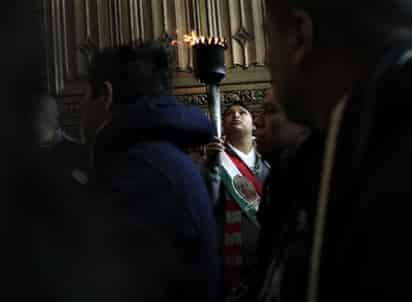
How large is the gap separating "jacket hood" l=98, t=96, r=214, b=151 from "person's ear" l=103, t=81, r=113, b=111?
0.07 ft

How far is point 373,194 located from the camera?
1.88 ft

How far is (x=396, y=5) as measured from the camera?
2.27 feet

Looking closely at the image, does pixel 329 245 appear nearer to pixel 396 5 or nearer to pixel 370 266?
pixel 370 266

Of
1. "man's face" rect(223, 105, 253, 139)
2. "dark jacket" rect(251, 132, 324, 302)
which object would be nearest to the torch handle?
"man's face" rect(223, 105, 253, 139)

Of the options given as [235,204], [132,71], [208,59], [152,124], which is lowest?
[235,204]

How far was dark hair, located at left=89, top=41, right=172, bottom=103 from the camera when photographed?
1.41 m

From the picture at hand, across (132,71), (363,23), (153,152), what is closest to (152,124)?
(153,152)

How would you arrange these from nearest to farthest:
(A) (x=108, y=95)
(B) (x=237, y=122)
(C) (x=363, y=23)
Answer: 1. (C) (x=363, y=23)
2. (A) (x=108, y=95)
3. (B) (x=237, y=122)

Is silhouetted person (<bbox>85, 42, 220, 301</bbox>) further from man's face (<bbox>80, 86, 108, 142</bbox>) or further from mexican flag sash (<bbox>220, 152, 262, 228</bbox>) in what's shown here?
mexican flag sash (<bbox>220, 152, 262, 228</bbox>)

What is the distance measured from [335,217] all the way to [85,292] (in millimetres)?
318

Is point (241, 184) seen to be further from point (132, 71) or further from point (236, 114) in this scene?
point (132, 71)

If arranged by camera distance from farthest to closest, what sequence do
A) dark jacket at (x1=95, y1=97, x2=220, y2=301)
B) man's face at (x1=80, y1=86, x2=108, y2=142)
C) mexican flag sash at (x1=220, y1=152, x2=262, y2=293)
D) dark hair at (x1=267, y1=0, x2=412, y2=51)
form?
mexican flag sash at (x1=220, y1=152, x2=262, y2=293), man's face at (x1=80, y1=86, x2=108, y2=142), dark jacket at (x1=95, y1=97, x2=220, y2=301), dark hair at (x1=267, y1=0, x2=412, y2=51)

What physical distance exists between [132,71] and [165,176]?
12.8 inches

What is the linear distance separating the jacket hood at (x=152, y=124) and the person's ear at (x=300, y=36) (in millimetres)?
584
